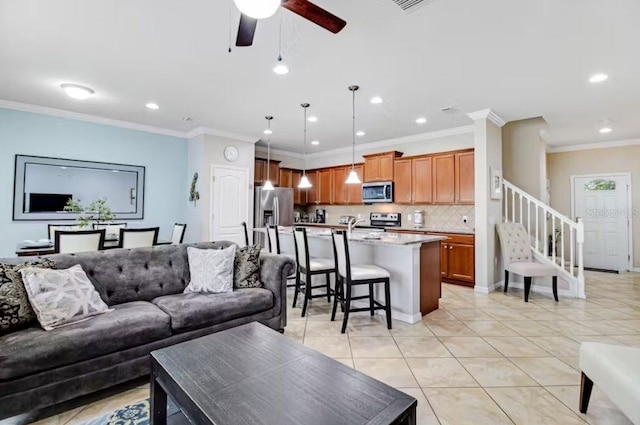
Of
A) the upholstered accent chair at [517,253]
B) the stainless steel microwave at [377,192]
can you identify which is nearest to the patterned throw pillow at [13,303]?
the upholstered accent chair at [517,253]

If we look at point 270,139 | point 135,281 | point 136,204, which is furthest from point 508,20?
point 136,204

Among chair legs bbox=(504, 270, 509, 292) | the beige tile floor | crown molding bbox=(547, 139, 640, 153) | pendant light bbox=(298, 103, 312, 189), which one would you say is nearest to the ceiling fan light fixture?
the beige tile floor

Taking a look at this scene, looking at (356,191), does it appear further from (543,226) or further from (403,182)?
(543,226)

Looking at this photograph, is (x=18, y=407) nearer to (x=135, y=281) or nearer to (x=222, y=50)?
(x=135, y=281)

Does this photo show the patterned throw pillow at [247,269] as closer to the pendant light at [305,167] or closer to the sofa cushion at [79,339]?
the sofa cushion at [79,339]

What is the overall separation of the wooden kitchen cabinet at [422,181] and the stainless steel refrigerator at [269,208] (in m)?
2.70

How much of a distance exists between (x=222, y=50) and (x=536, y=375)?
12.6 ft

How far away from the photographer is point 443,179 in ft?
18.4

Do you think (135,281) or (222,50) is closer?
(135,281)

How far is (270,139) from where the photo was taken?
6668 millimetres

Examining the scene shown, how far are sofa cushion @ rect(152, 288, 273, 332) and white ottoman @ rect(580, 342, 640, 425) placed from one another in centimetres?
232

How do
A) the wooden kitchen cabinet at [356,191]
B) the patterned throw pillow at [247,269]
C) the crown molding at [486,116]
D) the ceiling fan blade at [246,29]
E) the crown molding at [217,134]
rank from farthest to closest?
the wooden kitchen cabinet at [356,191] < the crown molding at [217,134] < the crown molding at [486,116] < the patterned throw pillow at [247,269] < the ceiling fan blade at [246,29]

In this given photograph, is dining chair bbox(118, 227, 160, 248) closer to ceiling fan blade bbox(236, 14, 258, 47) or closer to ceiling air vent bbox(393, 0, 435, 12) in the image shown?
ceiling fan blade bbox(236, 14, 258, 47)

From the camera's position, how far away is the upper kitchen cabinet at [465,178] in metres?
5.27
